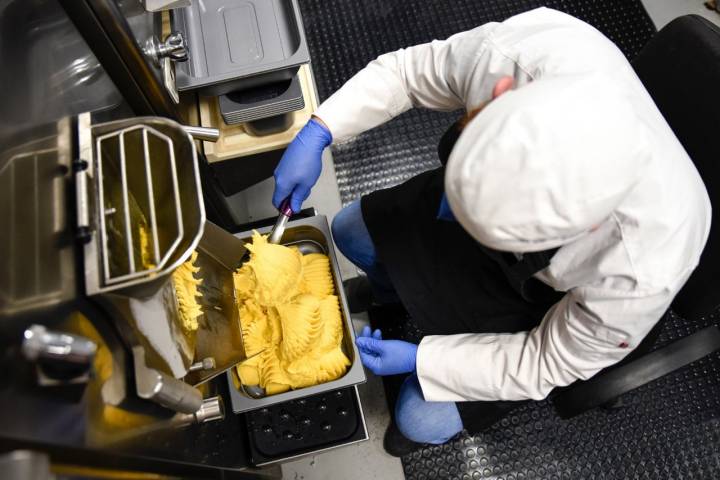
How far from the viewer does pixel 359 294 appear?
5.64ft

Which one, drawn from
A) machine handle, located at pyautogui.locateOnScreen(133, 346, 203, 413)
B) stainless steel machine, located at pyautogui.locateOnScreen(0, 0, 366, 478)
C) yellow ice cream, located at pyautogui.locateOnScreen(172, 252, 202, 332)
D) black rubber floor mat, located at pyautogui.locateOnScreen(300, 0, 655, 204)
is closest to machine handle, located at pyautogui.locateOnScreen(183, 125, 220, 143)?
stainless steel machine, located at pyautogui.locateOnScreen(0, 0, 366, 478)

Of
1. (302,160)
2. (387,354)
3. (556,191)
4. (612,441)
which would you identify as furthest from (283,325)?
(612,441)

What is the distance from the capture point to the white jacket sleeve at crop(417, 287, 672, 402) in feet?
3.05

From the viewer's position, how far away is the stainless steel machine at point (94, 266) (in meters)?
0.46

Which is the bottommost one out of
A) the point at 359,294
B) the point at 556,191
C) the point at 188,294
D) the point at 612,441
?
the point at 612,441

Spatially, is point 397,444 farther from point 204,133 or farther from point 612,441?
point 204,133

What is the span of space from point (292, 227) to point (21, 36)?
651 mm

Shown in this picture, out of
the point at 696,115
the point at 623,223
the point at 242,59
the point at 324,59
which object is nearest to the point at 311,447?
the point at 623,223

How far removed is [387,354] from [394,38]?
144cm

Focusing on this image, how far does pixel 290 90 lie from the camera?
1.29 m

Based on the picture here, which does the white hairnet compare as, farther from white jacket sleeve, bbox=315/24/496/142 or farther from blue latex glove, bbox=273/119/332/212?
blue latex glove, bbox=273/119/332/212

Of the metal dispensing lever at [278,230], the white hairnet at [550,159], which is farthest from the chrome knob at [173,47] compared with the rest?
the white hairnet at [550,159]

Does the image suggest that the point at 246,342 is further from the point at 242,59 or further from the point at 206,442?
the point at 242,59

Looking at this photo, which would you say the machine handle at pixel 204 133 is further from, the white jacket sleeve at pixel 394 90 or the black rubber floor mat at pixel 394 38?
the black rubber floor mat at pixel 394 38
